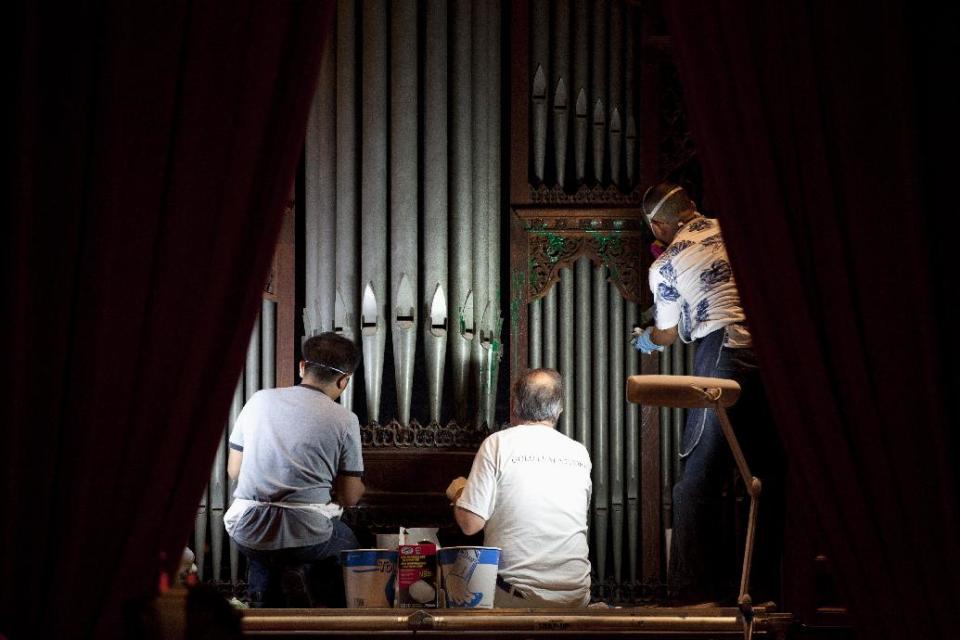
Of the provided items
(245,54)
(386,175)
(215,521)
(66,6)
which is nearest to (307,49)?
(245,54)

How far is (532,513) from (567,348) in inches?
43.4

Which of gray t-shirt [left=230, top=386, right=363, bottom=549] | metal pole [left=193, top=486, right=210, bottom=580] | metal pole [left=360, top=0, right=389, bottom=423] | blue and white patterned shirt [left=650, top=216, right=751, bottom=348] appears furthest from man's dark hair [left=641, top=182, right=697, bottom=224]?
metal pole [left=193, top=486, right=210, bottom=580]

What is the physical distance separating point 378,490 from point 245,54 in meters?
2.48

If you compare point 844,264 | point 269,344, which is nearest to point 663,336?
point 269,344

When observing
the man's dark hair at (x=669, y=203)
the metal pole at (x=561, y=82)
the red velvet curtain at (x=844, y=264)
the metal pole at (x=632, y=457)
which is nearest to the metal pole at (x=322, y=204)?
the metal pole at (x=561, y=82)

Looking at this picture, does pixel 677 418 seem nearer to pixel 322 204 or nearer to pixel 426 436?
pixel 426 436

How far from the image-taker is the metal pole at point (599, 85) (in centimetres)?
486

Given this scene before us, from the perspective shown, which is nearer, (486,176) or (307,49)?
(307,49)

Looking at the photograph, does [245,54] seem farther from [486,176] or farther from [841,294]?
[486,176]

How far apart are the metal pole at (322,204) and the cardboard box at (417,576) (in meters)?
1.55

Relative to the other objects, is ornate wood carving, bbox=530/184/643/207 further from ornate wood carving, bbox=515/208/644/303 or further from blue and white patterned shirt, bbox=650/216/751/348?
blue and white patterned shirt, bbox=650/216/751/348

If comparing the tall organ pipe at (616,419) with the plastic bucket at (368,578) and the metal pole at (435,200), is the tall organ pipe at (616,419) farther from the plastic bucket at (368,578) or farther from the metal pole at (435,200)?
the plastic bucket at (368,578)

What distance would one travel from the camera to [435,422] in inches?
184

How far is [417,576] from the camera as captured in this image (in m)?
3.25
